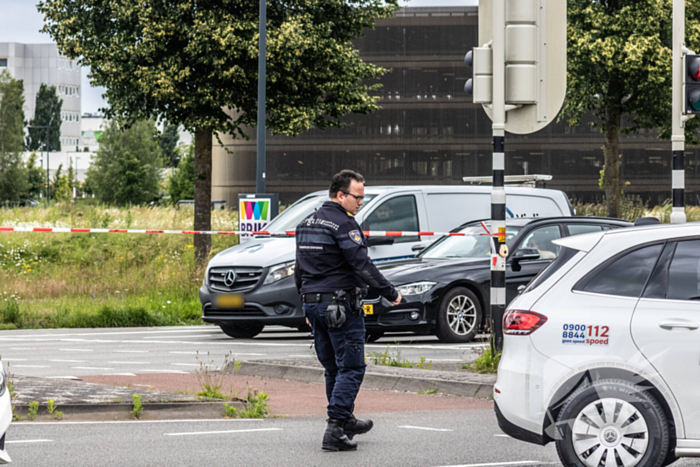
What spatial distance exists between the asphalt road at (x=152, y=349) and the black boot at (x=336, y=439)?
12.3ft

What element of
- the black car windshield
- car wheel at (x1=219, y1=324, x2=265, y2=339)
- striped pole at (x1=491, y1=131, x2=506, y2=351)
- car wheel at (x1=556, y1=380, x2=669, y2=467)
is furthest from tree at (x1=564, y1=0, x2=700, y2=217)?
car wheel at (x1=556, y1=380, x2=669, y2=467)

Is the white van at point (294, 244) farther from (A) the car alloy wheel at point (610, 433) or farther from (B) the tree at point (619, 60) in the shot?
(B) the tree at point (619, 60)

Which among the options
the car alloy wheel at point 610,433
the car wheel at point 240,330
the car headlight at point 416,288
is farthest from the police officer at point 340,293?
the car wheel at point 240,330

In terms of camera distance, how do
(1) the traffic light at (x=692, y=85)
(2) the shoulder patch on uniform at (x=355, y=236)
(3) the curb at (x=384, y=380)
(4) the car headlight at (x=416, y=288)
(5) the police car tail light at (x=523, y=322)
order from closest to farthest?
(5) the police car tail light at (x=523, y=322) < (2) the shoulder patch on uniform at (x=355, y=236) < (3) the curb at (x=384, y=380) < (1) the traffic light at (x=692, y=85) < (4) the car headlight at (x=416, y=288)

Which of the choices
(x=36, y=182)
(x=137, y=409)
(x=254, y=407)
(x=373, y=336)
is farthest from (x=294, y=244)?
(x=36, y=182)

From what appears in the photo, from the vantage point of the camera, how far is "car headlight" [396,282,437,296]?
12.6 m

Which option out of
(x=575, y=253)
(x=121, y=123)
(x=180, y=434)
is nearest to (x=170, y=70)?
(x=121, y=123)

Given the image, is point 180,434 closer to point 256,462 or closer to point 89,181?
point 256,462

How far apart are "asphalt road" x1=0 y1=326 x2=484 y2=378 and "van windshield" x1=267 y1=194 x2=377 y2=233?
1533mm

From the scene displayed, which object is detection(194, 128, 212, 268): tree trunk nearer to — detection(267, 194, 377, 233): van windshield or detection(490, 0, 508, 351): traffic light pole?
detection(267, 194, 377, 233): van windshield

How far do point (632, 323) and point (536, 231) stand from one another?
8.21 m

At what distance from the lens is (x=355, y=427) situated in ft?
21.8

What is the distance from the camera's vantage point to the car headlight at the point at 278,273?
524 inches

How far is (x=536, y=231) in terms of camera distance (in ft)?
43.8
